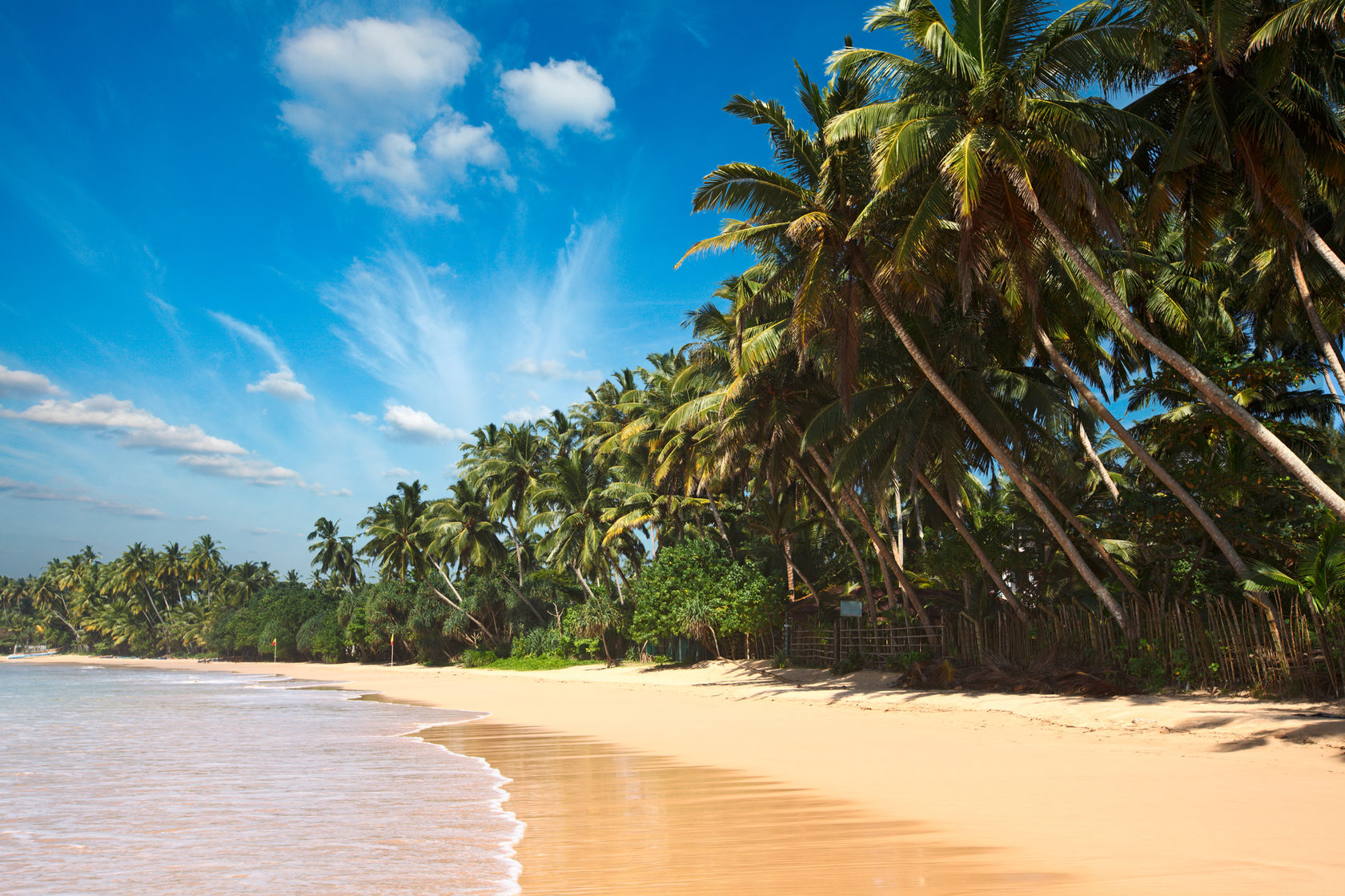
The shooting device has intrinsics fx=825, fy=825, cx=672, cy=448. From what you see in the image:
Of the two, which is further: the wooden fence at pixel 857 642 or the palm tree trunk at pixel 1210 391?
the wooden fence at pixel 857 642

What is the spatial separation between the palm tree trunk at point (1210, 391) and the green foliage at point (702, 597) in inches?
577

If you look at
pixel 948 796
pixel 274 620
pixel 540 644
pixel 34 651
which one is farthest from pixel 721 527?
pixel 34 651

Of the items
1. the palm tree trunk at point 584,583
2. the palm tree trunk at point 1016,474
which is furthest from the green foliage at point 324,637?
the palm tree trunk at point 1016,474

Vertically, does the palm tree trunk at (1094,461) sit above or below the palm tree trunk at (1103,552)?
above

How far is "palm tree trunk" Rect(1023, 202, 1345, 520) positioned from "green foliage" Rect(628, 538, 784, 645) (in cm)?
1466

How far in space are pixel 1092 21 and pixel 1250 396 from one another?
7.59 meters

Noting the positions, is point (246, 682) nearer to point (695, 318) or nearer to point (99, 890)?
point (695, 318)

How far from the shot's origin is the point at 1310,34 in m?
11.6

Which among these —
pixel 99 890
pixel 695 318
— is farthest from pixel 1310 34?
pixel 99 890

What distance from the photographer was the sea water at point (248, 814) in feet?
14.3

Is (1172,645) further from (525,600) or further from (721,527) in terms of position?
(525,600)

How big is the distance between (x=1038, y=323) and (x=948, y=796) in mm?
9719

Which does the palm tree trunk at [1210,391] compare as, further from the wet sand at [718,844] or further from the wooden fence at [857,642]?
the wooden fence at [857,642]

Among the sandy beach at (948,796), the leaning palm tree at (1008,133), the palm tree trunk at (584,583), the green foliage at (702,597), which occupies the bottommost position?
the sandy beach at (948,796)
